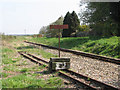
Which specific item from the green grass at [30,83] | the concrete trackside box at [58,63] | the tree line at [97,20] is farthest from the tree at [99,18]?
the green grass at [30,83]

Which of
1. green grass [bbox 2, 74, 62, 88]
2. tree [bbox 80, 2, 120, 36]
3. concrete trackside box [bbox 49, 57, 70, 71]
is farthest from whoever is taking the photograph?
tree [bbox 80, 2, 120, 36]

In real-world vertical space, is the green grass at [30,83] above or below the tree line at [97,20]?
below

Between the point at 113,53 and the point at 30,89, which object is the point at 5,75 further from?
the point at 113,53

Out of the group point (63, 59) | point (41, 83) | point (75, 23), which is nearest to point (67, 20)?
point (75, 23)

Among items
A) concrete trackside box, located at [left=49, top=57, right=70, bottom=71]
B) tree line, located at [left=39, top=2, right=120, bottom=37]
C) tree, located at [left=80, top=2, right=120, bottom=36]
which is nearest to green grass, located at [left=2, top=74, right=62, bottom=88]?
concrete trackside box, located at [left=49, top=57, right=70, bottom=71]

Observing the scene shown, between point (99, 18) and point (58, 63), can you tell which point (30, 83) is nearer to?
point (58, 63)

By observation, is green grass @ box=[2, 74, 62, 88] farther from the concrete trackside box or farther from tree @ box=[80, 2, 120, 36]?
tree @ box=[80, 2, 120, 36]

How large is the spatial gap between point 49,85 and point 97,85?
5.63 feet

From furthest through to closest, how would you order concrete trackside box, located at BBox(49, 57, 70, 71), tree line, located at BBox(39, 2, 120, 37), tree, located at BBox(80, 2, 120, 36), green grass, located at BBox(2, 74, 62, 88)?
tree, located at BBox(80, 2, 120, 36)
tree line, located at BBox(39, 2, 120, 37)
concrete trackside box, located at BBox(49, 57, 70, 71)
green grass, located at BBox(2, 74, 62, 88)

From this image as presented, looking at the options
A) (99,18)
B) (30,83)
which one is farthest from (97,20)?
(30,83)

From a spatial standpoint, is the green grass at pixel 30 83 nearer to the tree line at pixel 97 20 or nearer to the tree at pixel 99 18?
the tree line at pixel 97 20

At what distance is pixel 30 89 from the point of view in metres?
5.18

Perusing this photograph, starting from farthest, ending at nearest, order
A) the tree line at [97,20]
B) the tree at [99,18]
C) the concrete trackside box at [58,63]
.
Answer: the tree at [99,18] < the tree line at [97,20] < the concrete trackside box at [58,63]

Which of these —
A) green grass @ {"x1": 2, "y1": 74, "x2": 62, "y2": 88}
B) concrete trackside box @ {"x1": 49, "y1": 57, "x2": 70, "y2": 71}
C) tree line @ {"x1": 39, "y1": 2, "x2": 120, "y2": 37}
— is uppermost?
tree line @ {"x1": 39, "y1": 2, "x2": 120, "y2": 37}
